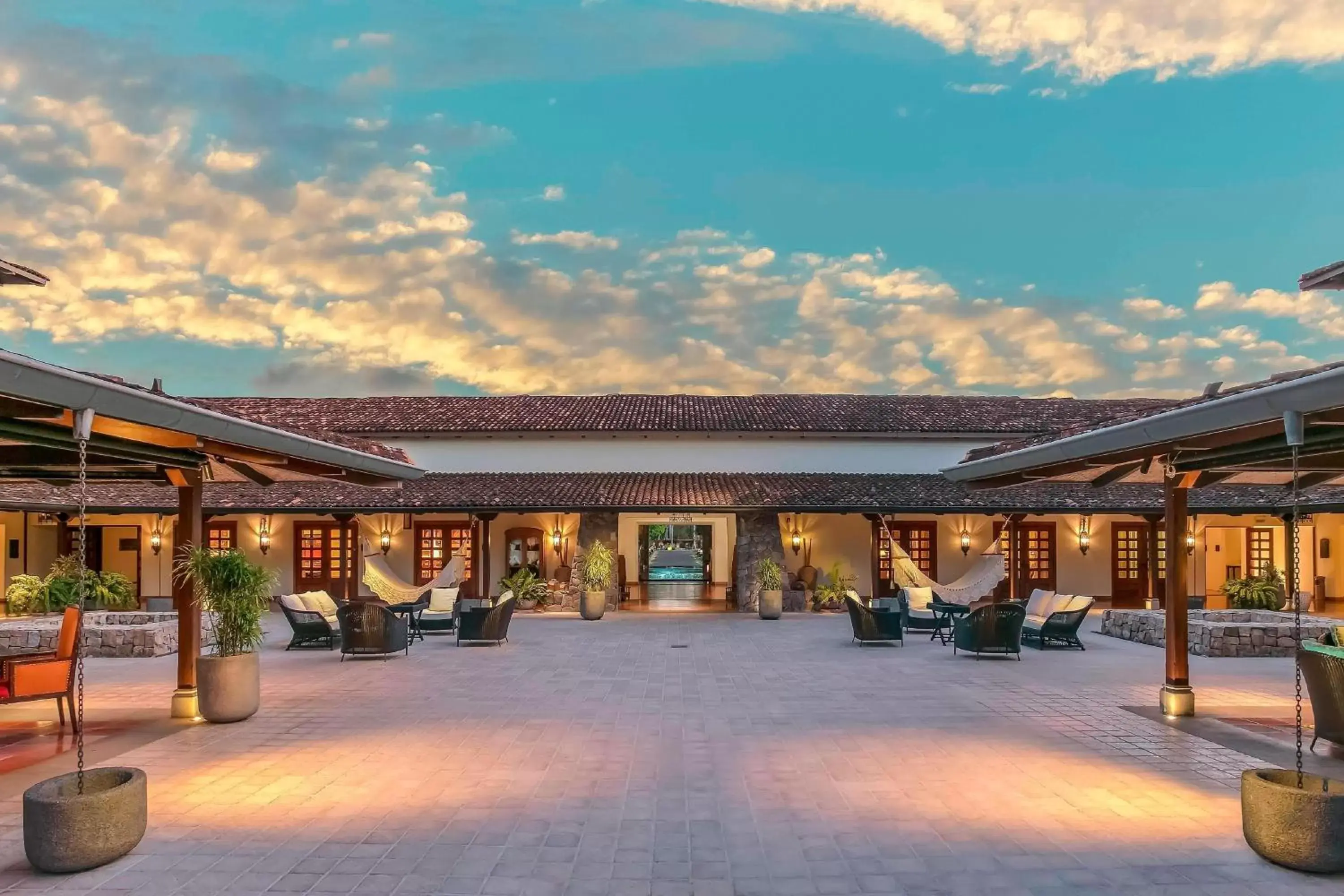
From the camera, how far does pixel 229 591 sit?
6867 millimetres

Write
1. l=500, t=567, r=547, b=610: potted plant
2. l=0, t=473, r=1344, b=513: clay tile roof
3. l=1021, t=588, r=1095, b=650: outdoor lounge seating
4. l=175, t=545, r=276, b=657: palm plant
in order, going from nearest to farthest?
l=175, t=545, r=276, b=657: palm plant → l=1021, t=588, r=1095, b=650: outdoor lounge seating → l=0, t=473, r=1344, b=513: clay tile roof → l=500, t=567, r=547, b=610: potted plant

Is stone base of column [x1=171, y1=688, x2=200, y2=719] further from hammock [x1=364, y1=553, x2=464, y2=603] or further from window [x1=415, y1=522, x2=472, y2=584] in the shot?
window [x1=415, y1=522, x2=472, y2=584]

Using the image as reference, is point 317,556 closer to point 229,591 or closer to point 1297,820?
point 229,591

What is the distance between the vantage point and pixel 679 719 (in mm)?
7191

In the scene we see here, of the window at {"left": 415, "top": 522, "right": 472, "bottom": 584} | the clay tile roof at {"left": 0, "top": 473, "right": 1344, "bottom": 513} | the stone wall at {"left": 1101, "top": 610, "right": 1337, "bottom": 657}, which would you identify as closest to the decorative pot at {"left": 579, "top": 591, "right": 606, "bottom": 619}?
the clay tile roof at {"left": 0, "top": 473, "right": 1344, "bottom": 513}

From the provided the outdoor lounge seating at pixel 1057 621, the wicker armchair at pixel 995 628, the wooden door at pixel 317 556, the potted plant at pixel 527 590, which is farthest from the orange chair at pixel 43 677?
the wooden door at pixel 317 556

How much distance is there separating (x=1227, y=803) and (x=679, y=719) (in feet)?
13.7

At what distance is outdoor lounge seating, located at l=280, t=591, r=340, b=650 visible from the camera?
1154cm

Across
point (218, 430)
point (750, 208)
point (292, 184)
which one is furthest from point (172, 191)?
point (750, 208)

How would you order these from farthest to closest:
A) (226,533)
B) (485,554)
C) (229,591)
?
(226,533) → (485,554) → (229,591)

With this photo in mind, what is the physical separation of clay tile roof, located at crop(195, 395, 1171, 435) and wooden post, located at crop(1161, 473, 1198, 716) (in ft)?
40.8

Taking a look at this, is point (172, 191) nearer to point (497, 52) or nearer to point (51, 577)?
point (497, 52)

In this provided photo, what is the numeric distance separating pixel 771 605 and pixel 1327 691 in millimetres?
10422

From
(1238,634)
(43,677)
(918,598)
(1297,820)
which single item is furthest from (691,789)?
(1238,634)
